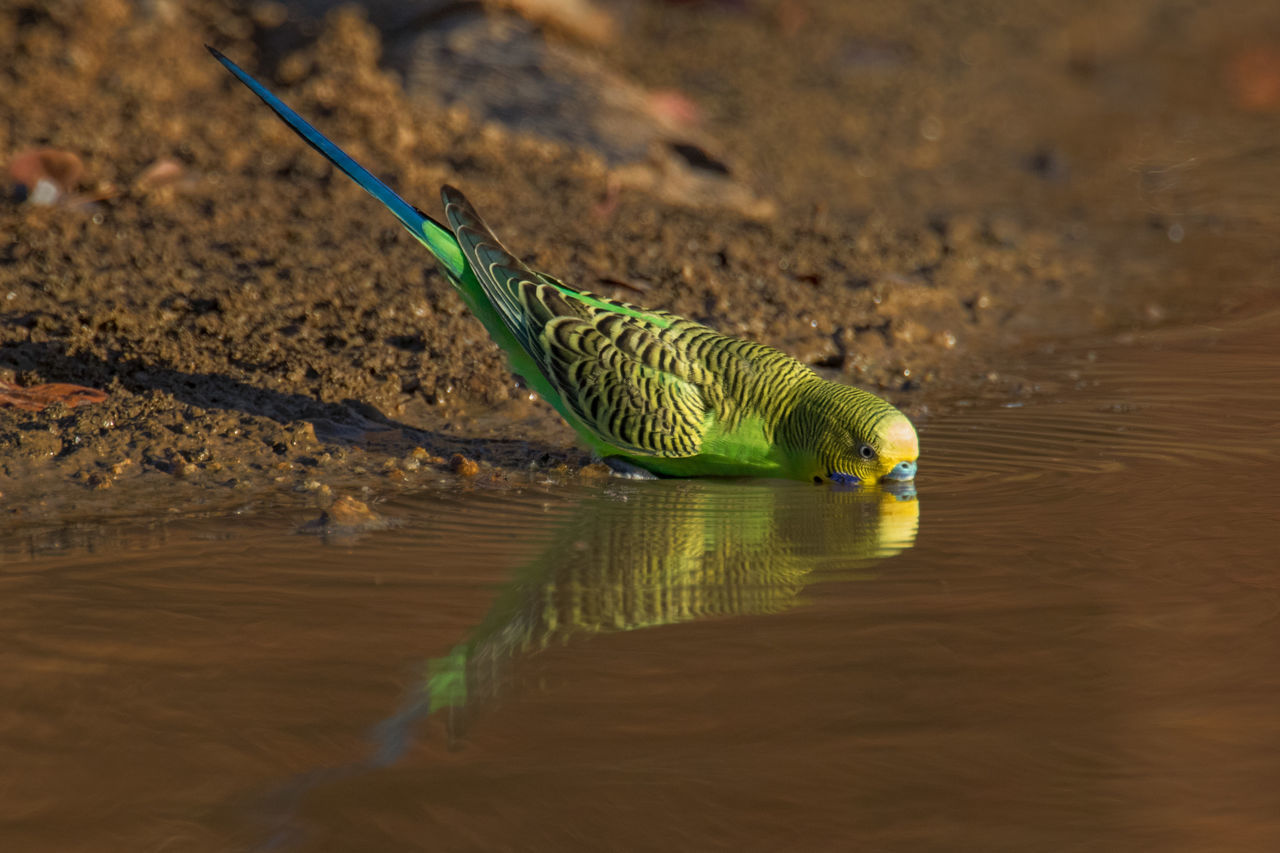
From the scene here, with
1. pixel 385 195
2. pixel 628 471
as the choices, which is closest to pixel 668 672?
pixel 628 471

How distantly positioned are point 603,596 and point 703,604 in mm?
272

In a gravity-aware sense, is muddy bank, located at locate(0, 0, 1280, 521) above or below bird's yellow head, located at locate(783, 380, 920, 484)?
above

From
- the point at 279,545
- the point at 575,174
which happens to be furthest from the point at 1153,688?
the point at 575,174

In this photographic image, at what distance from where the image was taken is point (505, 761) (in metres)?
2.82

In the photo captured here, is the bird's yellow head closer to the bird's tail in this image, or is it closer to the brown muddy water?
the brown muddy water

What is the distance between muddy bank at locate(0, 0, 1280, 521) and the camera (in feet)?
17.4

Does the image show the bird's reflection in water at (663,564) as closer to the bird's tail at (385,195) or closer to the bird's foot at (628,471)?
the bird's foot at (628,471)

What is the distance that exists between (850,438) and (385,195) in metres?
1.93

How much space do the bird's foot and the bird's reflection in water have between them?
0.23 feet

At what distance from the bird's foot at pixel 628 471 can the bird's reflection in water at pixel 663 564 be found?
7 centimetres

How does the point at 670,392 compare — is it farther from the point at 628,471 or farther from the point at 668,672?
the point at 668,672

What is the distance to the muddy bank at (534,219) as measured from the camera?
5.31 meters

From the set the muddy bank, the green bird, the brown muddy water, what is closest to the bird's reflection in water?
the brown muddy water

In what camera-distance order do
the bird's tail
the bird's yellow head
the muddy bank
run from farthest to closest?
the muddy bank
the bird's tail
the bird's yellow head
